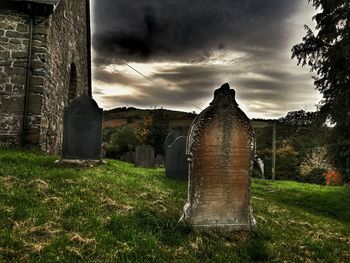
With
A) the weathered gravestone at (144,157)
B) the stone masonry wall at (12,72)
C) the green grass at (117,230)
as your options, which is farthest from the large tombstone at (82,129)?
the weathered gravestone at (144,157)

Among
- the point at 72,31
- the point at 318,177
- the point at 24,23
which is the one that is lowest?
the point at 318,177

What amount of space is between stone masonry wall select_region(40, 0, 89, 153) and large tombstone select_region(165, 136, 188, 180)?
440 centimetres

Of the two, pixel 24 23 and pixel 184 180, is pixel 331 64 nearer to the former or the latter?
pixel 184 180

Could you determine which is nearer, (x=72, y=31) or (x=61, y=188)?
(x=61, y=188)

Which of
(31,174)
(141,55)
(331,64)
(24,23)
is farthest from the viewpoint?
(141,55)

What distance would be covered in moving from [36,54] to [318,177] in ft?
76.1

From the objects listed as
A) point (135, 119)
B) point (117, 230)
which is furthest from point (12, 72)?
point (135, 119)

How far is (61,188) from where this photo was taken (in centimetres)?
632

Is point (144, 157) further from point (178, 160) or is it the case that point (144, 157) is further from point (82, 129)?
point (82, 129)

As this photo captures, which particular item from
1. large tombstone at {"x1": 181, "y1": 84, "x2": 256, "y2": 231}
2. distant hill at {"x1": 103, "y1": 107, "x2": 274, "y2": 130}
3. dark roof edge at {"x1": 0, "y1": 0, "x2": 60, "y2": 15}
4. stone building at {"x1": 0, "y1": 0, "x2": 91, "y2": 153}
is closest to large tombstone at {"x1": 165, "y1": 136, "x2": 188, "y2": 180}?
stone building at {"x1": 0, "y1": 0, "x2": 91, "y2": 153}

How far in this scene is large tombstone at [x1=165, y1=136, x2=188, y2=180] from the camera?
1076 centimetres

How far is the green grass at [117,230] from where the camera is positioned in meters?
3.94

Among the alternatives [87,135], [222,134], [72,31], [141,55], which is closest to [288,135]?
[141,55]

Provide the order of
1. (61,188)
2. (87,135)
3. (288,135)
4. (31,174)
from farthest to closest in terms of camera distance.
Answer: (288,135) < (87,135) < (31,174) < (61,188)
